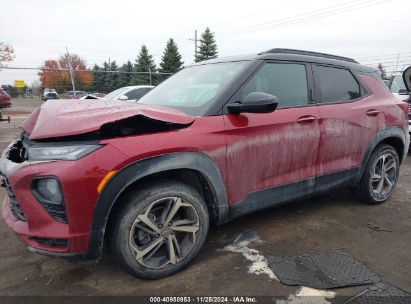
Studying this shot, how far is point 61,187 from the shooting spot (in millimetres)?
2139

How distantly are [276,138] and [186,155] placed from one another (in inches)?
35.6

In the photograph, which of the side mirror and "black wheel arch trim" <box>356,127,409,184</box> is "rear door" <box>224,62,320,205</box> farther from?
"black wheel arch trim" <box>356,127,409,184</box>

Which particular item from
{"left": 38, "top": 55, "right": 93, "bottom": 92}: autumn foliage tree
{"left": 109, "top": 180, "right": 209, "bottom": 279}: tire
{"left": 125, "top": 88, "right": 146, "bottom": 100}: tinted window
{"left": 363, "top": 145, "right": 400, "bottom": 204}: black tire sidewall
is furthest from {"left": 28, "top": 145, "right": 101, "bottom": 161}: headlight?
{"left": 38, "top": 55, "right": 93, "bottom": 92}: autumn foliage tree

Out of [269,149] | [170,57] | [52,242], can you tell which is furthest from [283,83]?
[170,57]

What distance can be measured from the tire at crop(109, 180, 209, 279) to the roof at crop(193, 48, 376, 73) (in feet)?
4.69

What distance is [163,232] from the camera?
259cm

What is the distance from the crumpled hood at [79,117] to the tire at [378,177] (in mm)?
2437

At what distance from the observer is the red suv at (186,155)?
87.8 inches

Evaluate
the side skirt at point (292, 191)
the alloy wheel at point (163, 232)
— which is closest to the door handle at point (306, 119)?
the side skirt at point (292, 191)

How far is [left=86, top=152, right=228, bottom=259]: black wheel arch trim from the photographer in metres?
2.27

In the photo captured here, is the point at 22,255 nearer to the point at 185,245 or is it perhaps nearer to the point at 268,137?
the point at 185,245

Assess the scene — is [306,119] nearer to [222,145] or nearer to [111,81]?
[222,145]

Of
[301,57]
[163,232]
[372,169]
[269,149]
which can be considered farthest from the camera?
[372,169]

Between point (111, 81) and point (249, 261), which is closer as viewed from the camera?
point (249, 261)
